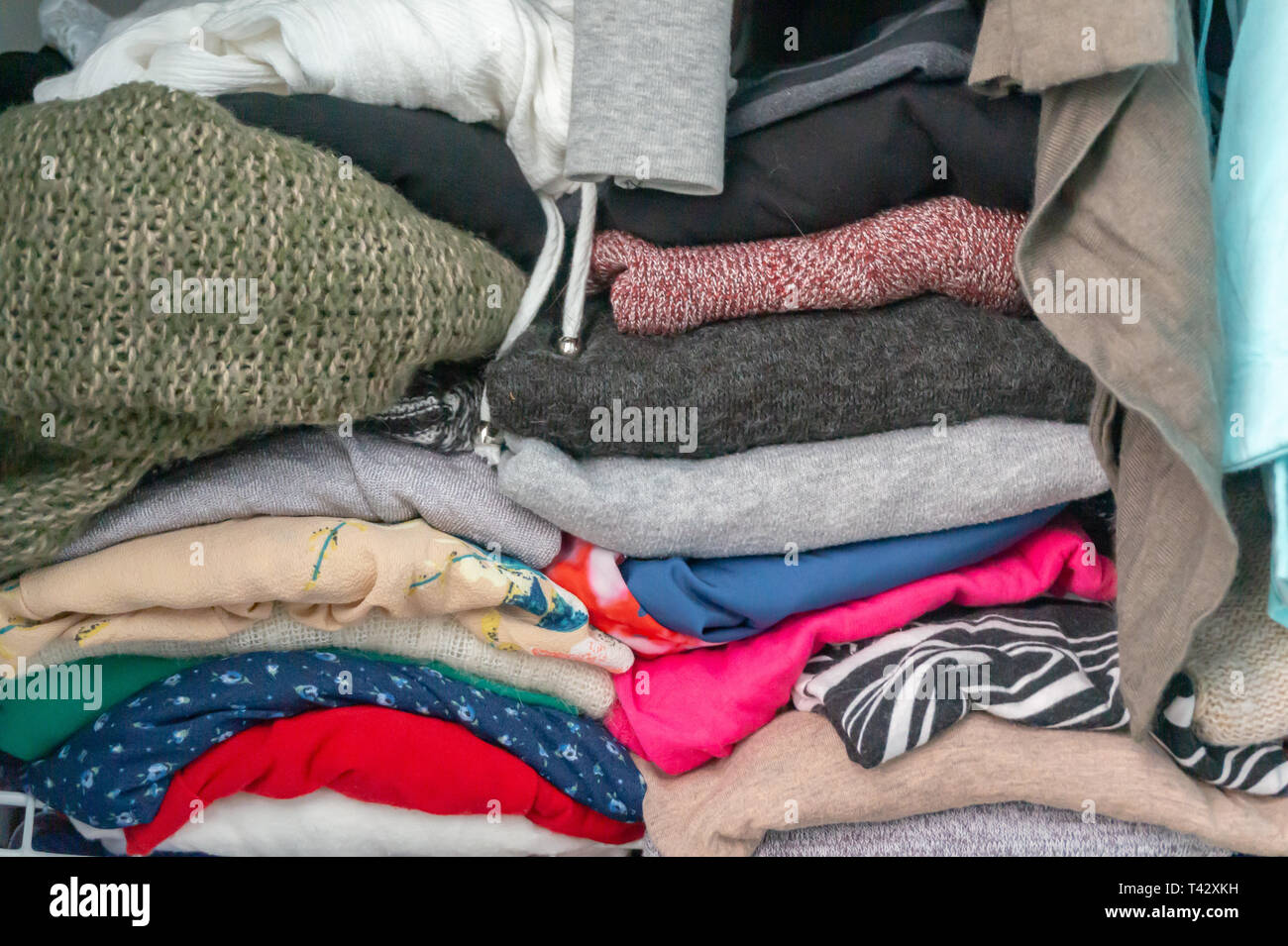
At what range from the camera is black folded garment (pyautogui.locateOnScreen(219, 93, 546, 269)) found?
605mm

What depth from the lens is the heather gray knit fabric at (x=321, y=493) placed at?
2.08ft

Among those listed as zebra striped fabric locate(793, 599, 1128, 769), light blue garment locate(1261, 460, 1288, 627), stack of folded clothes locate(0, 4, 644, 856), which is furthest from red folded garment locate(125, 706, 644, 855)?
light blue garment locate(1261, 460, 1288, 627)

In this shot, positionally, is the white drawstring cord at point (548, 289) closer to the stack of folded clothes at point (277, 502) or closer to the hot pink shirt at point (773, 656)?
the stack of folded clothes at point (277, 502)

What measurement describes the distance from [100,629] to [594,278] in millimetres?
403

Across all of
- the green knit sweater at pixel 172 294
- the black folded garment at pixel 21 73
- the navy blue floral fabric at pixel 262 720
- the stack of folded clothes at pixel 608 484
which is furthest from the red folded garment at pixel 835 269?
the black folded garment at pixel 21 73

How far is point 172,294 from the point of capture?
0.53 m

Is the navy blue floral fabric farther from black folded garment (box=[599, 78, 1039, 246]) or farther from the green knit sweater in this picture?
black folded garment (box=[599, 78, 1039, 246])

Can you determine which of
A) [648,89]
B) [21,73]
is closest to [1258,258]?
[648,89]

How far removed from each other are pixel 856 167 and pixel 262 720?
1.77 feet

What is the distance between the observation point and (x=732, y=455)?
646 millimetres

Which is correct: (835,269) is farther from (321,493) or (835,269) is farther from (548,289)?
(321,493)

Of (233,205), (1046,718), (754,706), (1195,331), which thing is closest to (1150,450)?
(1195,331)

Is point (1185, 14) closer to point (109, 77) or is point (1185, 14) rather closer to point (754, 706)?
point (754, 706)

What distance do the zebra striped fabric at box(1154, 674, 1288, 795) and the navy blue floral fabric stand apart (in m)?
0.34
